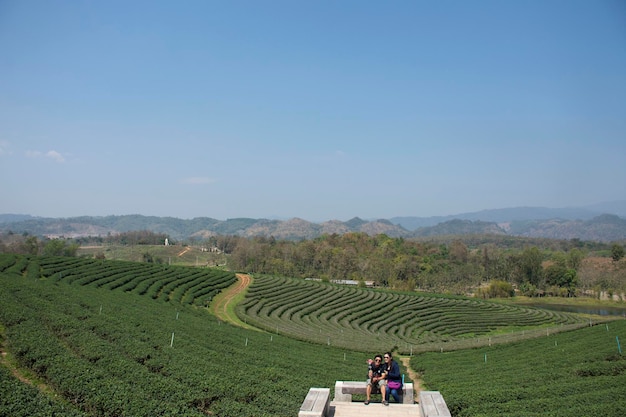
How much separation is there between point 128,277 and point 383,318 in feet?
111

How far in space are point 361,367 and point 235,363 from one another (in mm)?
9139

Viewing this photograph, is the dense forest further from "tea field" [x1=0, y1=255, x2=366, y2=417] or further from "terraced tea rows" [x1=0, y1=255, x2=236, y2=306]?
"tea field" [x1=0, y1=255, x2=366, y2=417]

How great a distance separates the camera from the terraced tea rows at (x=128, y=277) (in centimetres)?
4725

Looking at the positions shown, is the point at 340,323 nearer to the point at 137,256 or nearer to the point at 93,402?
the point at 93,402

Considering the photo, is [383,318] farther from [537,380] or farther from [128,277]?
[537,380]

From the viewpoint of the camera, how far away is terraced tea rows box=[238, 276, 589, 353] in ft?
132

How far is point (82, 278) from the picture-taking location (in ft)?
157

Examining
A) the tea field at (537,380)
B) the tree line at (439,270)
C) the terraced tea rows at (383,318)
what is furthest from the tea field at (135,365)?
the tree line at (439,270)

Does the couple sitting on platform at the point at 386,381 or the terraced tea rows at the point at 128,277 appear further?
the terraced tea rows at the point at 128,277

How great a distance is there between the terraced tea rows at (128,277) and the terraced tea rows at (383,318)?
6.55 meters

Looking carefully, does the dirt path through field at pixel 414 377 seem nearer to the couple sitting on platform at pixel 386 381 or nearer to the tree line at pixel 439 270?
the couple sitting on platform at pixel 386 381

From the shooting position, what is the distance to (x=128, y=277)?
176 ft

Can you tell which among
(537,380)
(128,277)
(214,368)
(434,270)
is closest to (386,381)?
(214,368)

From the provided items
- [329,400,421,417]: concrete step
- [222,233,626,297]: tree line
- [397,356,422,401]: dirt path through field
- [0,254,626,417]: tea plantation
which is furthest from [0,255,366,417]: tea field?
[222,233,626,297]: tree line
